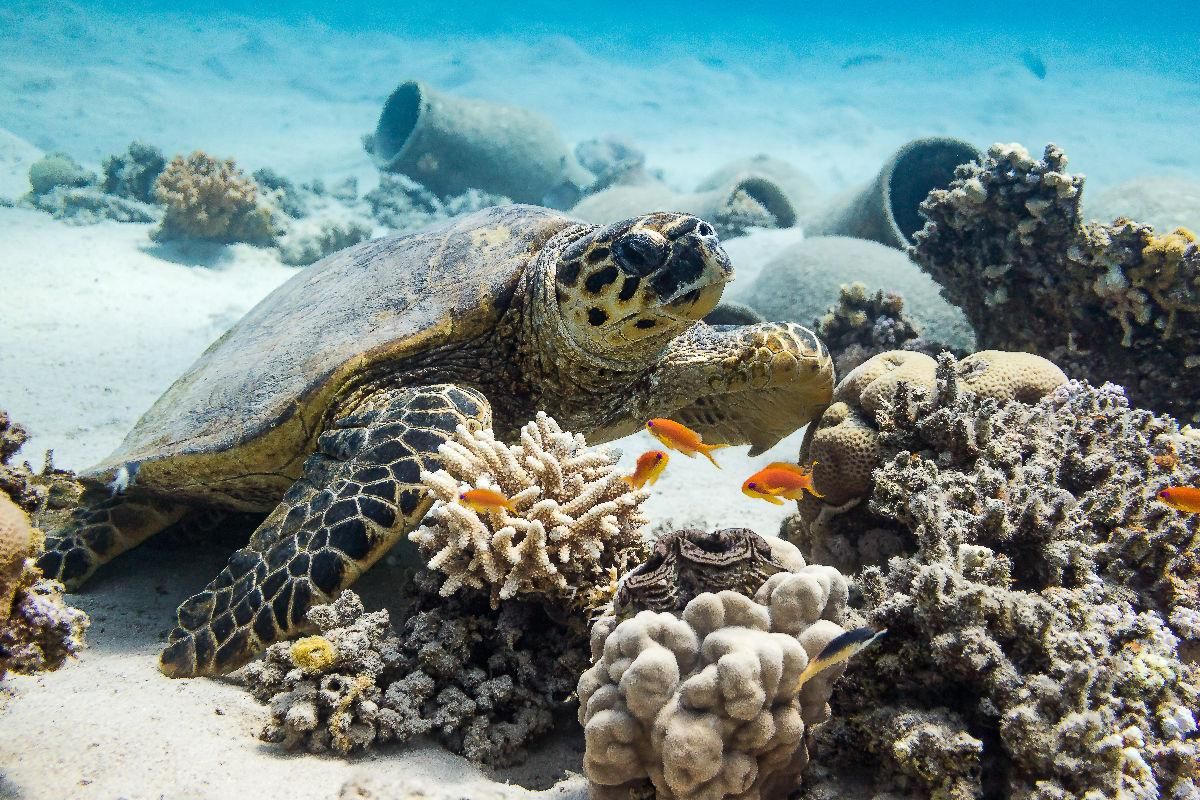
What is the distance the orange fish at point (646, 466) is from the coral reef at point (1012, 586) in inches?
29.7

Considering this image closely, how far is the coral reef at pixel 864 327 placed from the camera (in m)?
5.43

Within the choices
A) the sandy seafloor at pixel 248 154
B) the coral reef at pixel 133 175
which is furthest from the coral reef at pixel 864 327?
the coral reef at pixel 133 175

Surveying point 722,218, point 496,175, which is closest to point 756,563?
point 722,218

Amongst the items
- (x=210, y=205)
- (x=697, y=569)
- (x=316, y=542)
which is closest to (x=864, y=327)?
(x=697, y=569)

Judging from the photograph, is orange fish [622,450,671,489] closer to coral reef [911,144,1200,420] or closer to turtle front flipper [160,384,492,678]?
turtle front flipper [160,384,492,678]

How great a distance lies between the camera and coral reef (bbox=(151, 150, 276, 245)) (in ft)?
28.5

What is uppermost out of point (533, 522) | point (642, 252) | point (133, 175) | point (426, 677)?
point (642, 252)

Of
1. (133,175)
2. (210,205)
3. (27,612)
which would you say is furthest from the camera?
(133,175)

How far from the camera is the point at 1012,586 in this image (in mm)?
1855

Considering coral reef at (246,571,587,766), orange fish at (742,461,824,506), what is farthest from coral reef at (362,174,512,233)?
orange fish at (742,461,824,506)

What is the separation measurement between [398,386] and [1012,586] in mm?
2589

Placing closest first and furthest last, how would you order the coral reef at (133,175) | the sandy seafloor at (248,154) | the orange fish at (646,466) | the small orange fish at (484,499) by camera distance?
the sandy seafloor at (248,154) → the small orange fish at (484,499) → the orange fish at (646,466) → the coral reef at (133,175)

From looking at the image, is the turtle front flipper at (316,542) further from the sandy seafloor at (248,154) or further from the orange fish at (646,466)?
the orange fish at (646,466)

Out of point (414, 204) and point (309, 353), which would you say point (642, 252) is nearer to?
point (309, 353)
